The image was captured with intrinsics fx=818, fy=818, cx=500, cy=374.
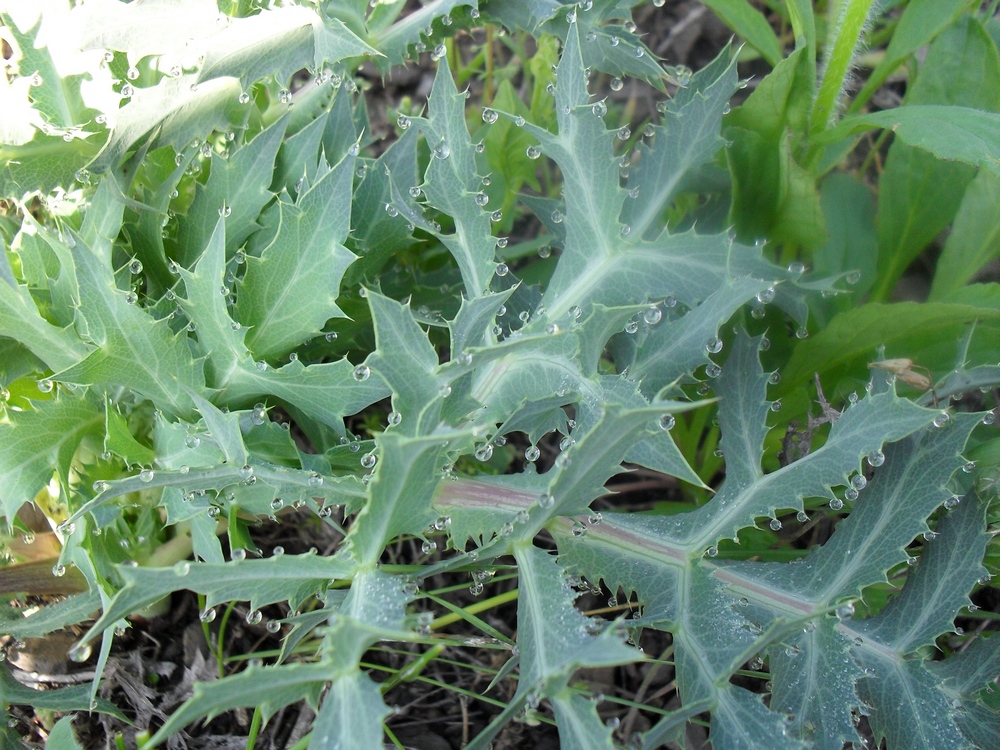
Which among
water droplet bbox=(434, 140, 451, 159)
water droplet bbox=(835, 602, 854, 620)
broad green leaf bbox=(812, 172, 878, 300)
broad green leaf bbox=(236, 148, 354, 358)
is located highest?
water droplet bbox=(434, 140, 451, 159)

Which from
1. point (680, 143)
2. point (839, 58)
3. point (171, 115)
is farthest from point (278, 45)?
point (839, 58)

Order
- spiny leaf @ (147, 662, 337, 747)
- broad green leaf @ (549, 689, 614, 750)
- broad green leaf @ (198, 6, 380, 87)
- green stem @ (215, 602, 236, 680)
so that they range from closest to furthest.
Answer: spiny leaf @ (147, 662, 337, 747)
broad green leaf @ (549, 689, 614, 750)
broad green leaf @ (198, 6, 380, 87)
green stem @ (215, 602, 236, 680)

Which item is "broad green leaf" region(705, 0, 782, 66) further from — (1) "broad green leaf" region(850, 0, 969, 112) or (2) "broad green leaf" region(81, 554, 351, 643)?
(2) "broad green leaf" region(81, 554, 351, 643)

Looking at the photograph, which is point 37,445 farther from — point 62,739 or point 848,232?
point 848,232

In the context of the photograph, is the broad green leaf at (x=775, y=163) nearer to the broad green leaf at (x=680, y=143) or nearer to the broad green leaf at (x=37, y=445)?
the broad green leaf at (x=680, y=143)

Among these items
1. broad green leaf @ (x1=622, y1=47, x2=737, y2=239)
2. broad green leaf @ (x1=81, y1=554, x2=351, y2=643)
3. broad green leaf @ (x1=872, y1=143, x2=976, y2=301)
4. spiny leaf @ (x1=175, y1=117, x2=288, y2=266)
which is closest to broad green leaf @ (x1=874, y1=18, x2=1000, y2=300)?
broad green leaf @ (x1=872, y1=143, x2=976, y2=301)

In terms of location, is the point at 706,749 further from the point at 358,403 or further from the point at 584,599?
the point at 358,403
